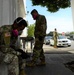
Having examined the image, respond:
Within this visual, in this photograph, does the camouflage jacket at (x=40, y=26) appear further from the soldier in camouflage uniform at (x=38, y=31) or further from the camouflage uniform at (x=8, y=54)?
the camouflage uniform at (x=8, y=54)

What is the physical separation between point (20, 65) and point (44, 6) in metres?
16.9

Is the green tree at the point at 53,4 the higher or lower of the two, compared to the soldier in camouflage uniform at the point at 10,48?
higher

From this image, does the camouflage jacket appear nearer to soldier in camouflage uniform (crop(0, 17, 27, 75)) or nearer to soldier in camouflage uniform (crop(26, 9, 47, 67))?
soldier in camouflage uniform (crop(26, 9, 47, 67))

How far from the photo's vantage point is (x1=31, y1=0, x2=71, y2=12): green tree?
2155 centimetres

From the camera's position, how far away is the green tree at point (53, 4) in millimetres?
21555

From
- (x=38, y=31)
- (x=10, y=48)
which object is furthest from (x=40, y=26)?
(x=10, y=48)

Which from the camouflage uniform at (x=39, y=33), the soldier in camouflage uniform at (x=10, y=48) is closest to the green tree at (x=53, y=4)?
the camouflage uniform at (x=39, y=33)

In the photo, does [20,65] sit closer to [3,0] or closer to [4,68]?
[4,68]

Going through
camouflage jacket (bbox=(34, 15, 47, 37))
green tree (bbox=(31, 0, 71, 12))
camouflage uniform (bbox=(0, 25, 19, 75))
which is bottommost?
camouflage uniform (bbox=(0, 25, 19, 75))

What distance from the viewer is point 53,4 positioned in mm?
22266

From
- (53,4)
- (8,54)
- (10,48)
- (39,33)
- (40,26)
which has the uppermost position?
(53,4)

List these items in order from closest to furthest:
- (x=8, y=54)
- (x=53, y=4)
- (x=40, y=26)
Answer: (x=8, y=54) → (x=40, y=26) → (x=53, y=4)

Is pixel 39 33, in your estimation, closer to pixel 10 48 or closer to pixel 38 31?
pixel 38 31

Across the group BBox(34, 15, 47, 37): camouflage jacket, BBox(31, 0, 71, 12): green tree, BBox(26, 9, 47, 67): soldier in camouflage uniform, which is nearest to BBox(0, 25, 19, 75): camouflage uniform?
BBox(26, 9, 47, 67): soldier in camouflage uniform
